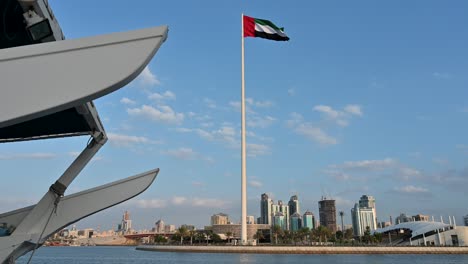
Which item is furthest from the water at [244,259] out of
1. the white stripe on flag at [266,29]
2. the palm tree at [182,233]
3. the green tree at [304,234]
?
the palm tree at [182,233]

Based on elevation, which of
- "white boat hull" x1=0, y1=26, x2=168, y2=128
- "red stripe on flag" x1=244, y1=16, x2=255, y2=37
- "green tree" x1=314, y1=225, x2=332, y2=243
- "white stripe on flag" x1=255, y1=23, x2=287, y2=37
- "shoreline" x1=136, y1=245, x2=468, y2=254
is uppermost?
"red stripe on flag" x1=244, y1=16, x2=255, y2=37

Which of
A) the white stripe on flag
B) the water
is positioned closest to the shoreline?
the water

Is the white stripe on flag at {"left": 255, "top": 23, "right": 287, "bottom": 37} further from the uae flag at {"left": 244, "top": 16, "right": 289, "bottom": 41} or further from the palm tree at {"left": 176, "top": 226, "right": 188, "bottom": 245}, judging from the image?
the palm tree at {"left": 176, "top": 226, "right": 188, "bottom": 245}

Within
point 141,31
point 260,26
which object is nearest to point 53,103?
point 141,31

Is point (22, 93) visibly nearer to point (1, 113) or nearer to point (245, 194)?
point (1, 113)

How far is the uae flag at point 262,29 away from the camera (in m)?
53.5

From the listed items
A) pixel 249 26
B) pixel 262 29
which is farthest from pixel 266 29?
pixel 249 26

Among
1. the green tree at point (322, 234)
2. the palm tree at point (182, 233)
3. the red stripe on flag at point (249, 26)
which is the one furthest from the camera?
the palm tree at point (182, 233)

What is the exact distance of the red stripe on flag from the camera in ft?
192

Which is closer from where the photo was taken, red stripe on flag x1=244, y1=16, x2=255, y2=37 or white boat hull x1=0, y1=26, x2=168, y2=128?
white boat hull x1=0, y1=26, x2=168, y2=128

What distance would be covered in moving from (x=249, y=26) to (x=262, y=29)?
154 inches

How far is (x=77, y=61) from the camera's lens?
16.0ft

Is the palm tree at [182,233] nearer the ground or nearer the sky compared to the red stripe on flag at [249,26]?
nearer the ground

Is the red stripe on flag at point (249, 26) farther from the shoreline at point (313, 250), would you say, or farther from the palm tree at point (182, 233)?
the palm tree at point (182, 233)
